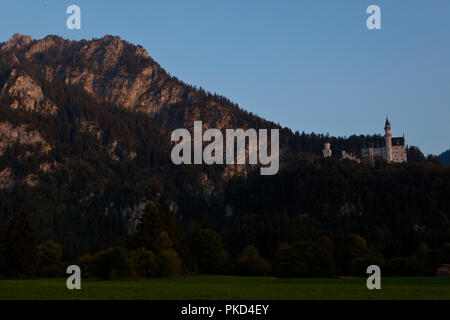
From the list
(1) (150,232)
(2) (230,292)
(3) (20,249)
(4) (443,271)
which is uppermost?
(1) (150,232)

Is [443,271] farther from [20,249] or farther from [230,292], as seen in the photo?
[20,249]

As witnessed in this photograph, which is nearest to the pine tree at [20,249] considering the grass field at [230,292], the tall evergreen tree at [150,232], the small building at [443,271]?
the tall evergreen tree at [150,232]

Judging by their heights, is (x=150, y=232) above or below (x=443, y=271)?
above

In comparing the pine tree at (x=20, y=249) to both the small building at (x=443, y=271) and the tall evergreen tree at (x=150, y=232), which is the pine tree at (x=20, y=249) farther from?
the small building at (x=443, y=271)

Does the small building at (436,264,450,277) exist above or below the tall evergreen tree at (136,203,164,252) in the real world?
below

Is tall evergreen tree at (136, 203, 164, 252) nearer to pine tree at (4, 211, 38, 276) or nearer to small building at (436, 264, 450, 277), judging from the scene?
pine tree at (4, 211, 38, 276)

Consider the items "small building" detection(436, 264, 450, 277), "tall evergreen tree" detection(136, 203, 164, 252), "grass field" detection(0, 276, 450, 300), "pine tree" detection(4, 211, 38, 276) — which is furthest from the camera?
"tall evergreen tree" detection(136, 203, 164, 252)

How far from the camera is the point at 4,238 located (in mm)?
126312

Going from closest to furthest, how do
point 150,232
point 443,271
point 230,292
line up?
point 230,292, point 443,271, point 150,232

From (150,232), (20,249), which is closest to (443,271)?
A: (150,232)

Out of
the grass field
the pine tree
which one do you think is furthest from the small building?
the pine tree

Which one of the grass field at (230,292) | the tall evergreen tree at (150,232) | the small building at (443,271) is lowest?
the small building at (443,271)

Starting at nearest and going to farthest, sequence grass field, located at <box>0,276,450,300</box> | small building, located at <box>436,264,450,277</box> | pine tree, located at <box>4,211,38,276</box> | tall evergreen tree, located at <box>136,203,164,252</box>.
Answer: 1. grass field, located at <box>0,276,450,300</box>
2. small building, located at <box>436,264,450,277</box>
3. pine tree, located at <box>4,211,38,276</box>
4. tall evergreen tree, located at <box>136,203,164,252</box>

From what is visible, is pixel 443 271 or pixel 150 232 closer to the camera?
pixel 443 271
